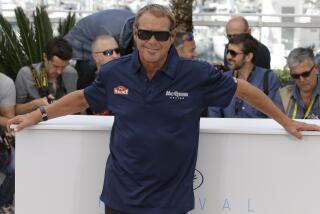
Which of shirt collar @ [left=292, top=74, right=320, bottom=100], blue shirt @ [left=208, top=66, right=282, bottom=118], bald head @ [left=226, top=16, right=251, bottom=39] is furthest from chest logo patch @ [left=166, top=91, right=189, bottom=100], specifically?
bald head @ [left=226, top=16, right=251, bottom=39]

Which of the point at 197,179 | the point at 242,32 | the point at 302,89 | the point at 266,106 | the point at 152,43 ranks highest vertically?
the point at 152,43

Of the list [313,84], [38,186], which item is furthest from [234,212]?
[313,84]

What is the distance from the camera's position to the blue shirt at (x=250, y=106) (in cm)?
442

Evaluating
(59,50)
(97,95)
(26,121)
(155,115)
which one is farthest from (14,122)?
(59,50)

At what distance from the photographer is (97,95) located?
3.17 metres

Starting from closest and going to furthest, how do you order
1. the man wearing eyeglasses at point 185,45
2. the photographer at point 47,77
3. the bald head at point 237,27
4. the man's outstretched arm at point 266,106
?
the man's outstretched arm at point 266,106
the man wearing eyeglasses at point 185,45
the photographer at point 47,77
the bald head at point 237,27

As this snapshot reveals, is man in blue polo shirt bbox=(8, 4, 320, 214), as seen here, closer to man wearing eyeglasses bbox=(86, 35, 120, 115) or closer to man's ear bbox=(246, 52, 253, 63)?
man's ear bbox=(246, 52, 253, 63)

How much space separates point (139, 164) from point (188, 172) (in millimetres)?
254

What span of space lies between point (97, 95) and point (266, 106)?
840 mm

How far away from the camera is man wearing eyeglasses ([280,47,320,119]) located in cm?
464

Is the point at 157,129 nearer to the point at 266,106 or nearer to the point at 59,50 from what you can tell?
the point at 266,106

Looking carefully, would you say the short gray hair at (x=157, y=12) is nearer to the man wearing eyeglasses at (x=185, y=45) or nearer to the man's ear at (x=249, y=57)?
the man's ear at (x=249, y=57)

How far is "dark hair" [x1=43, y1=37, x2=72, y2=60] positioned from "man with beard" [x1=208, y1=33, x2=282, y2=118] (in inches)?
56.3

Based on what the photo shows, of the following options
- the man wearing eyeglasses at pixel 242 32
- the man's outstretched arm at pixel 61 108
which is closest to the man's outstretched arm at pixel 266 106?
the man's outstretched arm at pixel 61 108
